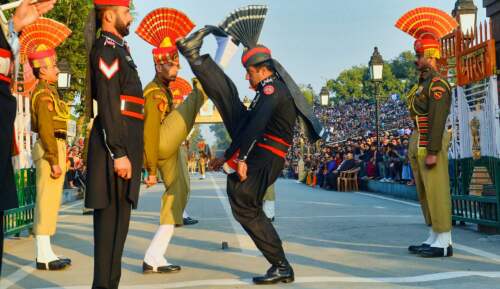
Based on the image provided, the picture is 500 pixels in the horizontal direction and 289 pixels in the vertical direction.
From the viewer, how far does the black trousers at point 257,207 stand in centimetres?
584

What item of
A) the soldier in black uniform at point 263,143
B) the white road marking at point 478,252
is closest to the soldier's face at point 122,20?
the soldier in black uniform at point 263,143

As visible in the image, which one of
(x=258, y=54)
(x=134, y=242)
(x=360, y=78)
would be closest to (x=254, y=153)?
(x=258, y=54)

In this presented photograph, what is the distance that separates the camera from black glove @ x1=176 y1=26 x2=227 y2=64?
634 centimetres

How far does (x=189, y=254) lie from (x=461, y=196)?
13.6 feet

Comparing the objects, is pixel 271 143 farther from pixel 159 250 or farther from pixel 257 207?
pixel 159 250

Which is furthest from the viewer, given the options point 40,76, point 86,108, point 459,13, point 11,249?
point 459,13

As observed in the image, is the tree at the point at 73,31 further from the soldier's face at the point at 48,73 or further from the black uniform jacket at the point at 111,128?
the black uniform jacket at the point at 111,128

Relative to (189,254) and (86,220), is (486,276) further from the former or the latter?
(86,220)

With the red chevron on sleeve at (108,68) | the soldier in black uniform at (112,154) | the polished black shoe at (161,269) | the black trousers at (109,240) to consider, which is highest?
the red chevron on sleeve at (108,68)

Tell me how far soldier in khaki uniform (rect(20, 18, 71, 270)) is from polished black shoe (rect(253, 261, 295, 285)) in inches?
83.7

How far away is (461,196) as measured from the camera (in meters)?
9.79

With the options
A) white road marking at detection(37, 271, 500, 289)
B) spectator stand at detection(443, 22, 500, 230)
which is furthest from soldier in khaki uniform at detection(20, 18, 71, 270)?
spectator stand at detection(443, 22, 500, 230)

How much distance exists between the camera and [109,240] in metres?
4.48

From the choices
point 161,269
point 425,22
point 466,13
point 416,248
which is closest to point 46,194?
point 161,269
